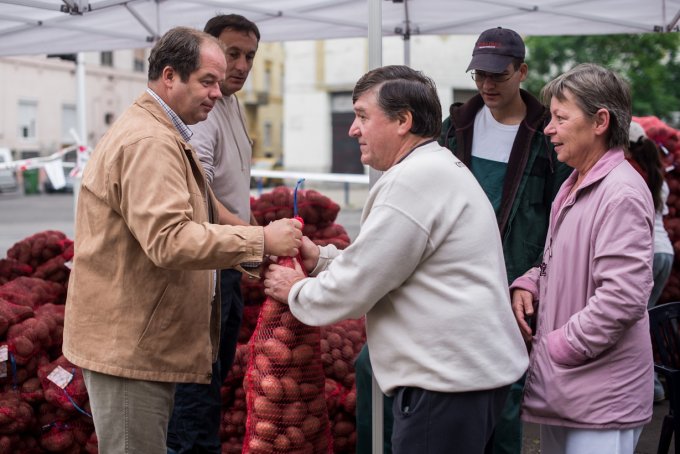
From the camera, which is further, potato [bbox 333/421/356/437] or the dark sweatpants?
potato [bbox 333/421/356/437]

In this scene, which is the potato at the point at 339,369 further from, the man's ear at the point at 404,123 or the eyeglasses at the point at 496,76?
the man's ear at the point at 404,123

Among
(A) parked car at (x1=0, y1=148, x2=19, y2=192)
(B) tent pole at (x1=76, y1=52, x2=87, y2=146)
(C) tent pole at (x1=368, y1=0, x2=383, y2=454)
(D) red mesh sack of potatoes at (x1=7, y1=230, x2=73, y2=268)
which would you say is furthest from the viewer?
(A) parked car at (x1=0, y1=148, x2=19, y2=192)

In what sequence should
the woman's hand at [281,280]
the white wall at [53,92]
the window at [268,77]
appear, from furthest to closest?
the window at [268,77], the white wall at [53,92], the woman's hand at [281,280]

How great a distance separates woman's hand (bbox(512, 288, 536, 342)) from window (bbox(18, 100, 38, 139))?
30.5 meters

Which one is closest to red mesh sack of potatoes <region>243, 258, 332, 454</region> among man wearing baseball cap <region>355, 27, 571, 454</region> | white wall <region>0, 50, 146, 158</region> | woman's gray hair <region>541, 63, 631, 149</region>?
man wearing baseball cap <region>355, 27, 571, 454</region>

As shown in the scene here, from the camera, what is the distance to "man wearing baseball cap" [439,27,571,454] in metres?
3.17

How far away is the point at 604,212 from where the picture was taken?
235 centimetres

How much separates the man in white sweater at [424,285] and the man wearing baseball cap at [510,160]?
3.07ft

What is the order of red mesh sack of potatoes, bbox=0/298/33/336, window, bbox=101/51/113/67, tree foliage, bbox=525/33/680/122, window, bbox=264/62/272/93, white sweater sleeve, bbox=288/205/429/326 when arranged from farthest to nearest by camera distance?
window, bbox=264/62/272/93, window, bbox=101/51/113/67, tree foliage, bbox=525/33/680/122, red mesh sack of potatoes, bbox=0/298/33/336, white sweater sleeve, bbox=288/205/429/326

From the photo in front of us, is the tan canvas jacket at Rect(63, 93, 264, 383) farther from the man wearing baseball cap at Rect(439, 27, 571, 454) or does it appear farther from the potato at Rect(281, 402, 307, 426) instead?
the man wearing baseball cap at Rect(439, 27, 571, 454)

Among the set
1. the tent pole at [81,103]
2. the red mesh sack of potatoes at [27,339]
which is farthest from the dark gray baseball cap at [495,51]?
the tent pole at [81,103]

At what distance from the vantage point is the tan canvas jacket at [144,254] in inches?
90.7

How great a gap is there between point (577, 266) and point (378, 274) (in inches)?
26.5

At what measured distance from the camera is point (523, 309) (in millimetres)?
2691
